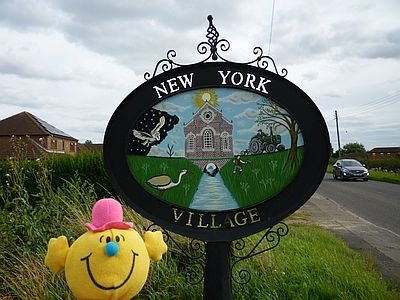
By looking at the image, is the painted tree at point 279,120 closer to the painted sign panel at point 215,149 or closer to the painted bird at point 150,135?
the painted sign panel at point 215,149

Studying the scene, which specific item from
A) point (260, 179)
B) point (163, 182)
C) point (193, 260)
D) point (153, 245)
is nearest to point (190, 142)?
point (163, 182)

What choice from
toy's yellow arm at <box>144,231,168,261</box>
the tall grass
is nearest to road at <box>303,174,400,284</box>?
the tall grass

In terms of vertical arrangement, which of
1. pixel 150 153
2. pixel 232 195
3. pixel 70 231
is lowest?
pixel 70 231

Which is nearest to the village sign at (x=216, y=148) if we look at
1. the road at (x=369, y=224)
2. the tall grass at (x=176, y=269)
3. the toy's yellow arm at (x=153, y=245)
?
the toy's yellow arm at (x=153, y=245)

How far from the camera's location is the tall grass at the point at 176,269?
3.63 metres

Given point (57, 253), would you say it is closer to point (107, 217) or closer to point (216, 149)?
point (107, 217)

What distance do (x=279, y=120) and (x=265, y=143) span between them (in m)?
0.20

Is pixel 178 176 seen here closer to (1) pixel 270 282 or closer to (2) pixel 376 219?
(1) pixel 270 282

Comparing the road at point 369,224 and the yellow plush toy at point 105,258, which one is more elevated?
the yellow plush toy at point 105,258

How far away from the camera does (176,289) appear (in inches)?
146

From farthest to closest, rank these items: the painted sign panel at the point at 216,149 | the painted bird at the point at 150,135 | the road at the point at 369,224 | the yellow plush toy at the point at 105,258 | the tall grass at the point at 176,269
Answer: the road at the point at 369,224 < the tall grass at the point at 176,269 < the painted bird at the point at 150,135 < the painted sign panel at the point at 216,149 < the yellow plush toy at the point at 105,258

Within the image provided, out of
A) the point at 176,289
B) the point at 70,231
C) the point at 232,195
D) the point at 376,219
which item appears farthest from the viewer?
the point at 376,219

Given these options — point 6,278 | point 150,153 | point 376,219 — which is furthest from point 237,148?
point 376,219

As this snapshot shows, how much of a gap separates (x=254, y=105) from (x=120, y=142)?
104cm
